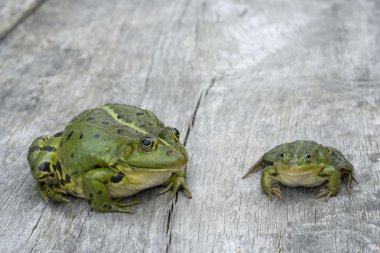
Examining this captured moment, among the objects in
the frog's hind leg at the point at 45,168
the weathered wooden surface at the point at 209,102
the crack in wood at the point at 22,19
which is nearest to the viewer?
the weathered wooden surface at the point at 209,102

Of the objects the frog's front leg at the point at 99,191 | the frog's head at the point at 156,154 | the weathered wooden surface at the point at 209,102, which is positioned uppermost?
the frog's head at the point at 156,154

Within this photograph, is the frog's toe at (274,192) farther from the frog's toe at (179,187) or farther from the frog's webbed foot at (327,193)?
the frog's toe at (179,187)

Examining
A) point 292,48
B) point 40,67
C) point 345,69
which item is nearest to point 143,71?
point 40,67

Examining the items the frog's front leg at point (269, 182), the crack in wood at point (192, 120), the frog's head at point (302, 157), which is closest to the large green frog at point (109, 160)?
the crack in wood at point (192, 120)

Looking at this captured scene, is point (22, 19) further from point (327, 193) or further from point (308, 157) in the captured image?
point (327, 193)

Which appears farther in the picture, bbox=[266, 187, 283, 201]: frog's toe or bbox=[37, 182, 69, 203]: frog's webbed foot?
bbox=[37, 182, 69, 203]: frog's webbed foot

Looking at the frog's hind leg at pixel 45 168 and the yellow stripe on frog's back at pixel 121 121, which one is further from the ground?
the yellow stripe on frog's back at pixel 121 121

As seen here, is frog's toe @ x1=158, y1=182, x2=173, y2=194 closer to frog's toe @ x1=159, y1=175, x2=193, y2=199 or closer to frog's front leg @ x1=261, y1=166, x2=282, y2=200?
frog's toe @ x1=159, y1=175, x2=193, y2=199

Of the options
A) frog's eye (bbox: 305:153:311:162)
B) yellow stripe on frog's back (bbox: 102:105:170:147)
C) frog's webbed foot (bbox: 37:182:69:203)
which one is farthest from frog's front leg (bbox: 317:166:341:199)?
frog's webbed foot (bbox: 37:182:69:203)

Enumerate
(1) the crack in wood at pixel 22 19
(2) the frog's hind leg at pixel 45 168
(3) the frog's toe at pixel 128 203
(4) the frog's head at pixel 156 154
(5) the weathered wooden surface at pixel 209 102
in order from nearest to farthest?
(5) the weathered wooden surface at pixel 209 102
(4) the frog's head at pixel 156 154
(3) the frog's toe at pixel 128 203
(2) the frog's hind leg at pixel 45 168
(1) the crack in wood at pixel 22 19
